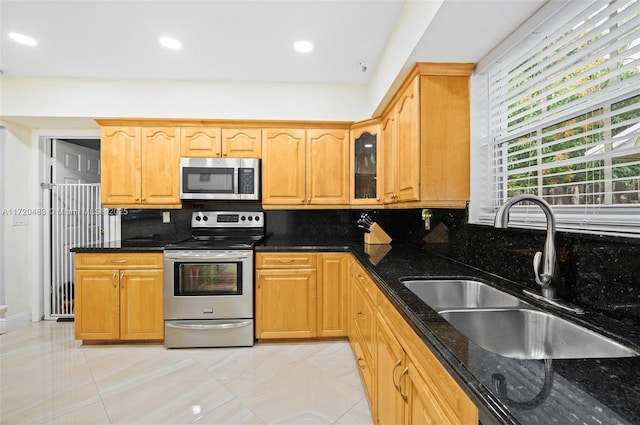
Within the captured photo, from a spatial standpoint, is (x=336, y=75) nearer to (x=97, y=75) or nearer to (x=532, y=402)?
(x=97, y=75)

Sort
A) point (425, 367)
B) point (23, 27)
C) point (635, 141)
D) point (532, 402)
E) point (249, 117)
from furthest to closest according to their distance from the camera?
point (249, 117)
point (23, 27)
point (635, 141)
point (425, 367)
point (532, 402)

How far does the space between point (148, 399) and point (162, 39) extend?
2.55m

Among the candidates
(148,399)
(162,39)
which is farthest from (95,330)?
(162,39)

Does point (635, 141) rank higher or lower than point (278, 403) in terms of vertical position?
higher

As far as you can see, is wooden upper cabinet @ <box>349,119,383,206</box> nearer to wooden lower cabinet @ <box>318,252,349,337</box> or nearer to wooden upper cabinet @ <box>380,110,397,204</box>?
wooden upper cabinet @ <box>380,110,397,204</box>

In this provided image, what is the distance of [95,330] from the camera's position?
2779 millimetres

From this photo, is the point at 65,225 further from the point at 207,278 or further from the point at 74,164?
the point at 207,278

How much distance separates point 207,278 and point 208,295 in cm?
15

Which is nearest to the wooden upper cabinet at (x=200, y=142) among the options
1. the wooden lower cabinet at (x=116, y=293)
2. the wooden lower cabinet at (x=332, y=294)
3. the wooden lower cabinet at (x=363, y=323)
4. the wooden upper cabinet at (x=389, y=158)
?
the wooden lower cabinet at (x=116, y=293)

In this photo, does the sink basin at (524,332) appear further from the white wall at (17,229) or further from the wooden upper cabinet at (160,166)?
the white wall at (17,229)

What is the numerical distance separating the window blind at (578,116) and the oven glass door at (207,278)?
2204 millimetres

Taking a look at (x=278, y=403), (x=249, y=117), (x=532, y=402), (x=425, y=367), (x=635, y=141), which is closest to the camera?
(x=532, y=402)

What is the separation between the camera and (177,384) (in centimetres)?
220

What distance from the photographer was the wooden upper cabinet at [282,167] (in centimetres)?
312
